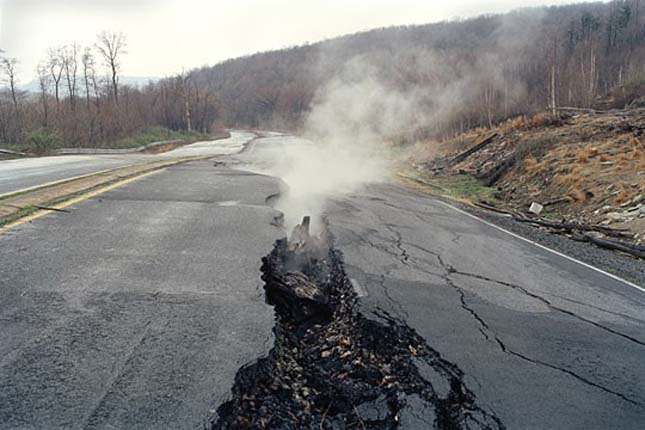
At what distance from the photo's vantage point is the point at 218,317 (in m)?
3.33

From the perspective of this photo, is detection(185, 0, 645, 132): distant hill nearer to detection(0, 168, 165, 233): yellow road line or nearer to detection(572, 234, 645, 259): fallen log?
detection(572, 234, 645, 259): fallen log

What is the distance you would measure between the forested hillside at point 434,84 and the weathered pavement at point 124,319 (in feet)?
74.7

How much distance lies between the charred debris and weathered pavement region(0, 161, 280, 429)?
6.3 inches

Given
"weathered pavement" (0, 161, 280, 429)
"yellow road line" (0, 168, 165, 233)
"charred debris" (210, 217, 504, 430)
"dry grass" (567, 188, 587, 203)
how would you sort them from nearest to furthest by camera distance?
"weathered pavement" (0, 161, 280, 429) < "charred debris" (210, 217, 504, 430) < "yellow road line" (0, 168, 165, 233) < "dry grass" (567, 188, 587, 203)

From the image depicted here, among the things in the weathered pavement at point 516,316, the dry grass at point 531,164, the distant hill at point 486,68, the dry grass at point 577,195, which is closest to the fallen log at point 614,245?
the weathered pavement at point 516,316

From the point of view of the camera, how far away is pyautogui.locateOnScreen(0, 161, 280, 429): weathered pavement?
7.54 ft

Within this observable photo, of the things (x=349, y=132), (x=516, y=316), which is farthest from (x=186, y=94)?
(x=516, y=316)

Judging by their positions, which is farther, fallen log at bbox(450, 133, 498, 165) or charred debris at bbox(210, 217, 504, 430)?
fallen log at bbox(450, 133, 498, 165)

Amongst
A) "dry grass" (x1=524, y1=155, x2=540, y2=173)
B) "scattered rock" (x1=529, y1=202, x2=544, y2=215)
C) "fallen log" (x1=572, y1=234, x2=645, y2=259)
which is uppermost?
"dry grass" (x1=524, y1=155, x2=540, y2=173)

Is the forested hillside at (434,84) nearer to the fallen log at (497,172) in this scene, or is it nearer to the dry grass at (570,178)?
the fallen log at (497,172)

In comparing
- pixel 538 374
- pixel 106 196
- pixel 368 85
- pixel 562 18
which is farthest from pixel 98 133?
pixel 562 18

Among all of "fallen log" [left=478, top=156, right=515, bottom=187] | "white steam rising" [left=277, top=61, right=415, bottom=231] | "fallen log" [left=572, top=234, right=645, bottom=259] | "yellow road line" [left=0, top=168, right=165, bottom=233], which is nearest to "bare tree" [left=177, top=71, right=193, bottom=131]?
"white steam rising" [left=277, top=61, right=415, bottom=231]

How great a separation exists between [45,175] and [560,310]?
1008cm

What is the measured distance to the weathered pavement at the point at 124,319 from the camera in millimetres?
2299
